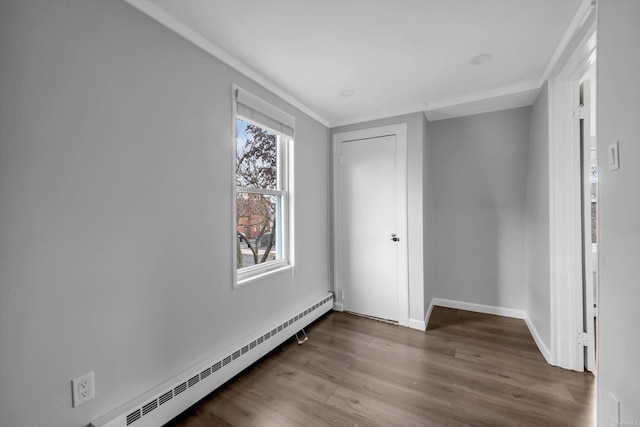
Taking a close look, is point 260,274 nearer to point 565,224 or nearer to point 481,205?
point 565,224

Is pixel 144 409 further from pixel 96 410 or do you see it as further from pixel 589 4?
pixel 589 4

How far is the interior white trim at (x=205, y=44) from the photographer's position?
154 cm

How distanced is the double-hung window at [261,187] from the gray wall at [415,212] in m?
1.34

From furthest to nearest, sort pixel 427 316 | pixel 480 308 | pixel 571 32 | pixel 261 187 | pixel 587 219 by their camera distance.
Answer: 1. pixel 480 308
2. pixel 427 316
3. pixel 261 187
4. pixel 587 219
5. pixel 571 32

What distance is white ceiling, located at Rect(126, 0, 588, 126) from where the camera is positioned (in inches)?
62.7

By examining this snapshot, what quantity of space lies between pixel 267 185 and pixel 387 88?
1.49 meters

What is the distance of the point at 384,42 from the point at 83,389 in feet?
8.67

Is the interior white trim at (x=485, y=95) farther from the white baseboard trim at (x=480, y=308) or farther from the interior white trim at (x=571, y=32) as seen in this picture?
the white baseboard trim at (x=480, y=308)

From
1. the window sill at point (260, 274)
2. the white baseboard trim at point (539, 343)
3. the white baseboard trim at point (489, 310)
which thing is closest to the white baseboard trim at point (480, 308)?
the white baseboard trim at point (489, 310)

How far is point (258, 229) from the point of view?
2.55 meters

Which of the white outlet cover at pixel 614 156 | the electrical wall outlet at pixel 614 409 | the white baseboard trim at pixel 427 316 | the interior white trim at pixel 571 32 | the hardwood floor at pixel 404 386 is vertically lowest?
the hardwood floor at pixel 404 386

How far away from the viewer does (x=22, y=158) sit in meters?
1.12

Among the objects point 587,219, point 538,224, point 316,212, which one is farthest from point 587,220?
point 316,212

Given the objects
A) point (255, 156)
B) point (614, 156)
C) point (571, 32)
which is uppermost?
point (571, 32)
